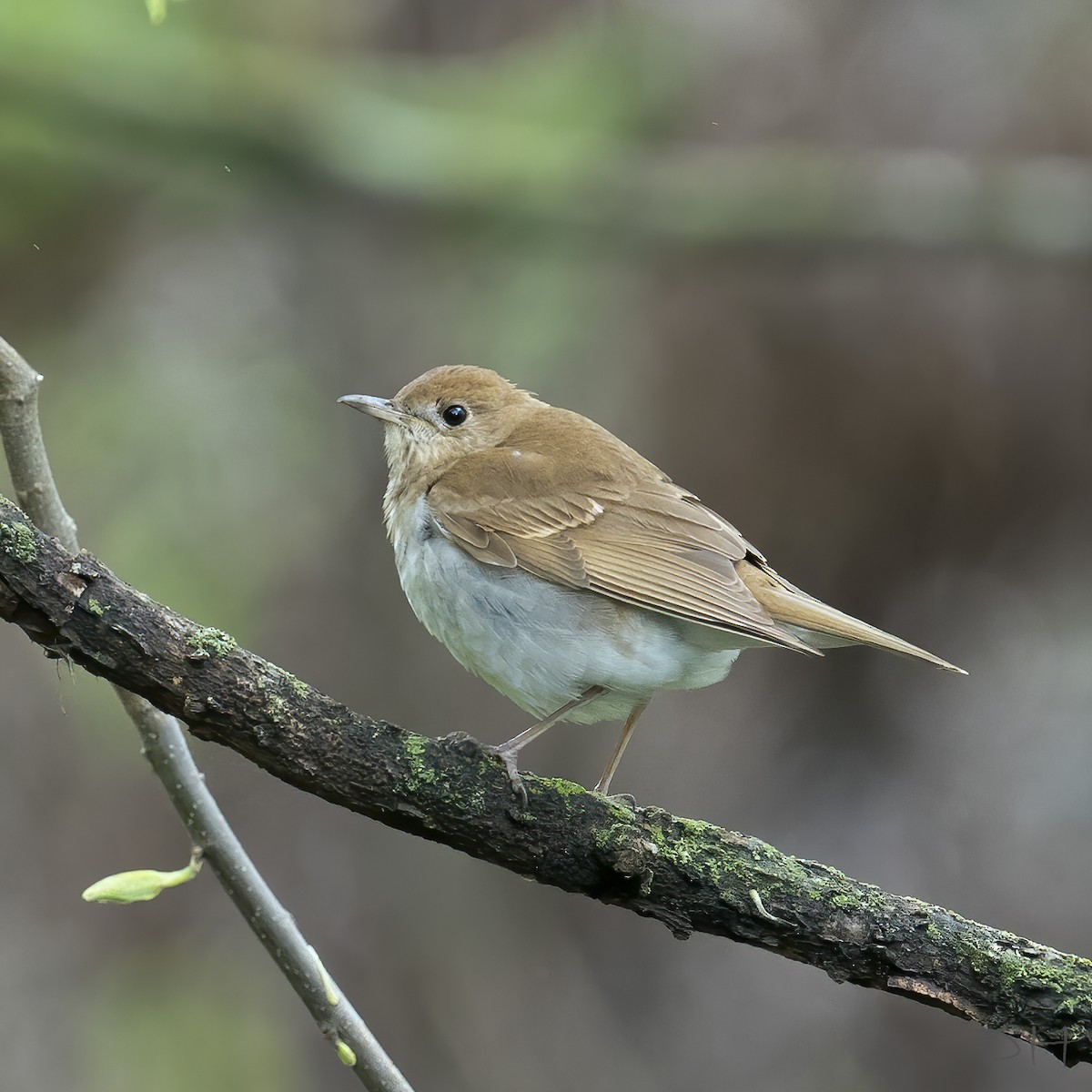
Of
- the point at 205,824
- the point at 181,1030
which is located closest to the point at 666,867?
the point at 205,824

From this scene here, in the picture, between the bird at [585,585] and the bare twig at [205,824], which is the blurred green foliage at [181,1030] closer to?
the bird at [585,585]

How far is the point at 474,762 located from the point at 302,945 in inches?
23.0

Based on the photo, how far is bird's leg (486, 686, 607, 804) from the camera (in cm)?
293

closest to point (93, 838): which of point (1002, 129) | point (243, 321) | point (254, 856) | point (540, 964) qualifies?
point (254, 856)

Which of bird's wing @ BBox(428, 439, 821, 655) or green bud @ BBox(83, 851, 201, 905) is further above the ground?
bird's wing @ BBox(428, 439, 821, 655)

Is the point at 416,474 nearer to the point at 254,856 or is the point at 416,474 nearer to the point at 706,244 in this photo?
the point at 706,244

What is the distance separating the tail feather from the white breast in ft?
0.60

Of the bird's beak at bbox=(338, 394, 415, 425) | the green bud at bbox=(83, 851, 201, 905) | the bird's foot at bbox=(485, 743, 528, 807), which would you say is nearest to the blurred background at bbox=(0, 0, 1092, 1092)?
the bird's beak at bbox=(338, 394, 415, 425)

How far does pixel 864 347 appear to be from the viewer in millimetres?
6695

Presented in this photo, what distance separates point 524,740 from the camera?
11.1ft

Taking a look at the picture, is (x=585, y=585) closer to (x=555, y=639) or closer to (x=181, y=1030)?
(x=555, y=639)

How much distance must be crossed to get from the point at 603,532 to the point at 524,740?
31.3 inches

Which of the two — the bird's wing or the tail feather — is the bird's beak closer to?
the bird's wing

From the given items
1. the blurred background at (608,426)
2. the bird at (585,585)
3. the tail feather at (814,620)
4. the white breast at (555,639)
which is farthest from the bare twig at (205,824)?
the blurred background at (608,426)
